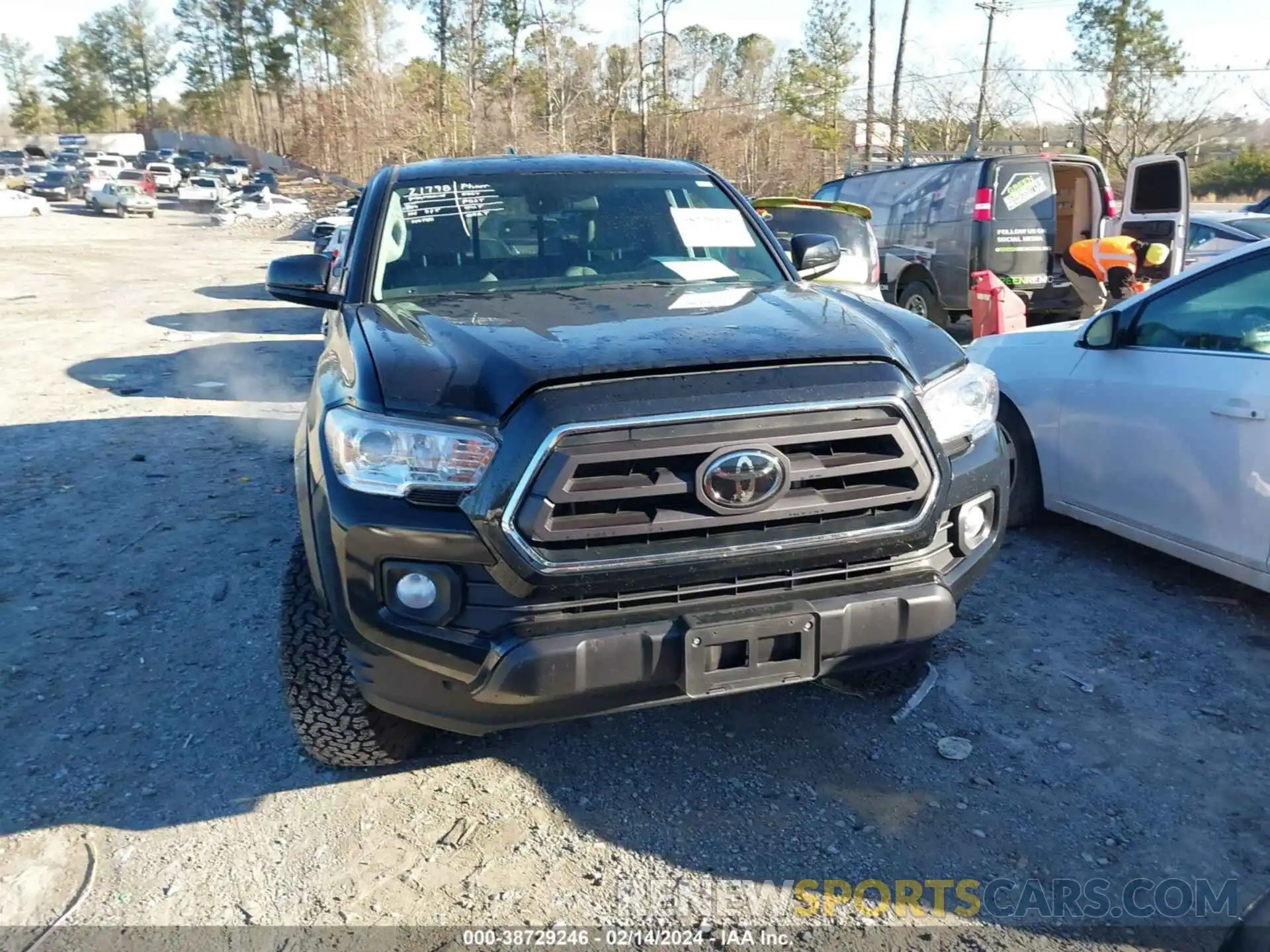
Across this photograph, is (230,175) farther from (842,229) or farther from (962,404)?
(962,404)

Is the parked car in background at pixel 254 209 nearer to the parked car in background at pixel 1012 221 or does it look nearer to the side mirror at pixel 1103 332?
the parked car in background at pixel 1012 221

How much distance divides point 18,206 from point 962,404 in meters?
47.1

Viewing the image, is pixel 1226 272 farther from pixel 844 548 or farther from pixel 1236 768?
pixel 844 548

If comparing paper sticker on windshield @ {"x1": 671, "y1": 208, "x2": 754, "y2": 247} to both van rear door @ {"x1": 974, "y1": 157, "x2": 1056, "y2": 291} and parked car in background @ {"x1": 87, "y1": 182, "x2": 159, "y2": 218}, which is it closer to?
van rear door @ {"x1": 974, "y1": 157, "x2": 1056, "y2": 291}

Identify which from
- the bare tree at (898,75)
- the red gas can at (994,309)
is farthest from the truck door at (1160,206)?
the bare tree at (898,75)

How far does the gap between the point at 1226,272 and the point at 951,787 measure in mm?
2542

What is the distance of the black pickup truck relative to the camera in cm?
239

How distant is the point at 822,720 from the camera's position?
3.37 metres

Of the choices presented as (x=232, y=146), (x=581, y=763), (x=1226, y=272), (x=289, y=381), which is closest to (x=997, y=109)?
(x=289, y=381)

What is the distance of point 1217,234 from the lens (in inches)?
479

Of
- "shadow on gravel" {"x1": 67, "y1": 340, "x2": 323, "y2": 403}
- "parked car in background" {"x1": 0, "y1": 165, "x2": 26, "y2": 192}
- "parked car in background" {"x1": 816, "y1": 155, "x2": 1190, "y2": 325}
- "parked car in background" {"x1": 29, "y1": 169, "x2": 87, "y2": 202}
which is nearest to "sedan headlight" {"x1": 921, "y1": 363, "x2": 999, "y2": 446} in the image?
"shadow on gravel" {"x1": 67, "y1": 340, "x2": 323, "y2": 403}

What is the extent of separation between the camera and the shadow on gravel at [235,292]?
1609cm

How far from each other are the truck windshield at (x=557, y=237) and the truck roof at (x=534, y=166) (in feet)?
0.23

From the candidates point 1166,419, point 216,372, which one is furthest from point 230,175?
point 1166,419
